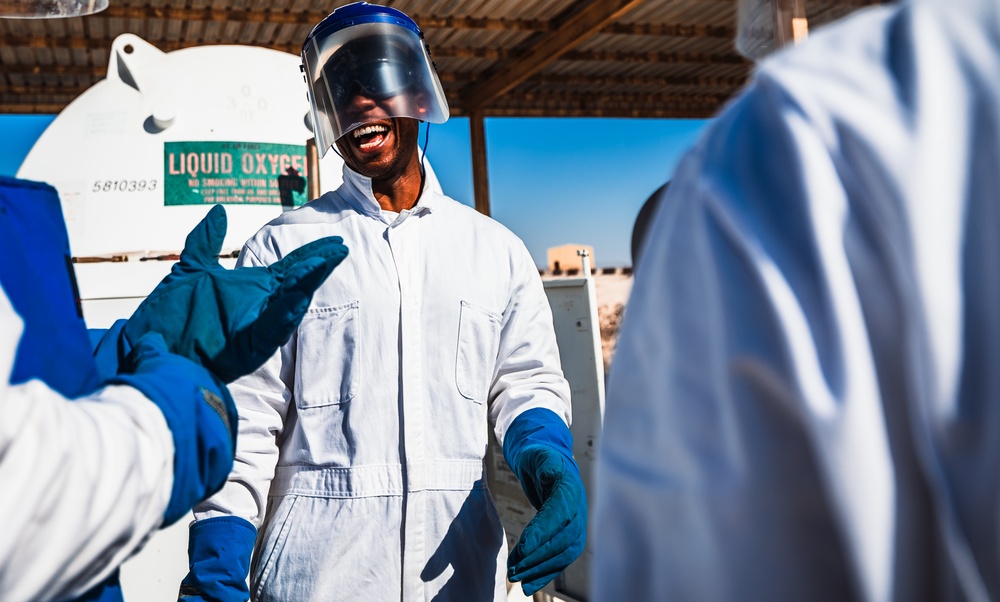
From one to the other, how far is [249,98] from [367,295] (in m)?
1.36

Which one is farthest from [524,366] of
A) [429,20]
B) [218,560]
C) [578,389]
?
[429,20]

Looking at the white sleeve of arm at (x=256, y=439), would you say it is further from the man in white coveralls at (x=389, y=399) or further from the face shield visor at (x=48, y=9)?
the face shield visor at (x=48, y=9)

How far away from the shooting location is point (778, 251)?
479mm

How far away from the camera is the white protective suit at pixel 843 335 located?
1.45ft

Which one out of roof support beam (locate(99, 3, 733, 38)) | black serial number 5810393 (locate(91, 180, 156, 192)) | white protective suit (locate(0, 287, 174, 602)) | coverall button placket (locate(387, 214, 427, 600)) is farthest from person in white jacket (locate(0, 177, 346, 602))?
roof support beam (locate(99, 3, 733, 38))

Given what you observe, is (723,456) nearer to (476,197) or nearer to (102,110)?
(102,110)

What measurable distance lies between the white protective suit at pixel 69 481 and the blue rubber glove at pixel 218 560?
2.44ft

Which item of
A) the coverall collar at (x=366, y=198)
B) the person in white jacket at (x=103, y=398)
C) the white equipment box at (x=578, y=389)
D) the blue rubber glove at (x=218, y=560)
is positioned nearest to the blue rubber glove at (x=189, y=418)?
the person in white jacket at (x=103, y=398)

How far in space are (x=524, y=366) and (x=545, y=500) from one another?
14.3 inches

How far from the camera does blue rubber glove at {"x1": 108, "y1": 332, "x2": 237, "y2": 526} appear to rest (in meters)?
0.79

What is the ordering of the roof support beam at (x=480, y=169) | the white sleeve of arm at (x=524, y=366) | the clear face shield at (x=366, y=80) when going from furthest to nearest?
1. the roof support beam at (x=480, y=169)
2. the clear face shield at (x=366, y=80)
3. the white sleeve of arm at (x=524, y=366)

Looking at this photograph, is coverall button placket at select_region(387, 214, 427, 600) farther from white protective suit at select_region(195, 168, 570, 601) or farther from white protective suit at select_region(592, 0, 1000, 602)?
white protective suit at select_region(592, 0, 1000, 602)

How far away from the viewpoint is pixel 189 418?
81 cm

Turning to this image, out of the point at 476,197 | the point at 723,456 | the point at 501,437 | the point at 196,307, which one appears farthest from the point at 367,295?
Answer: the point at 476,197
